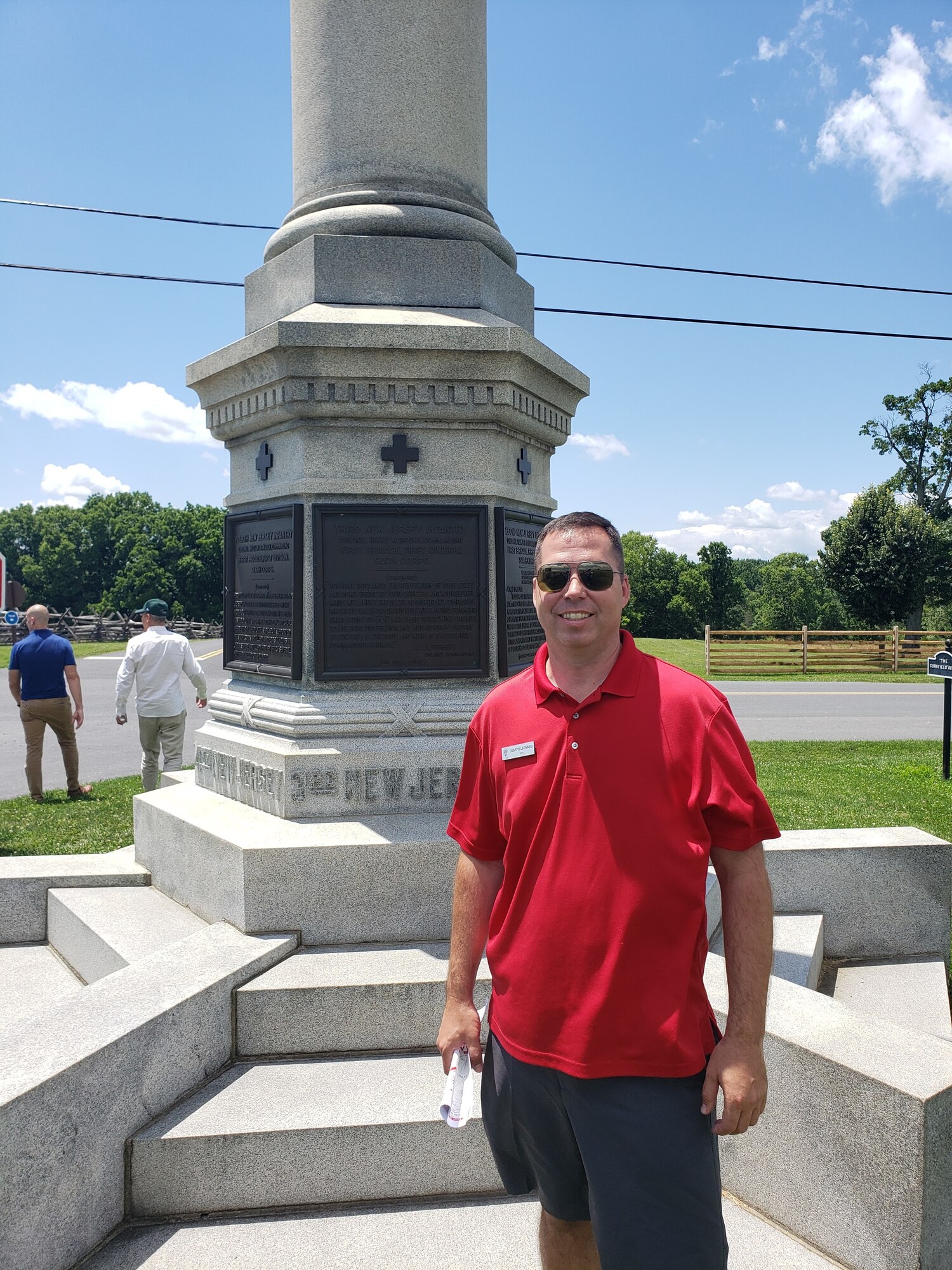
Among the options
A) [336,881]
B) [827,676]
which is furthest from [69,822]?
[827,676]

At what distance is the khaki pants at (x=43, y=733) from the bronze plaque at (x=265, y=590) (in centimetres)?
523

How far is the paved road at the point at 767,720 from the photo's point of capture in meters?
12.0

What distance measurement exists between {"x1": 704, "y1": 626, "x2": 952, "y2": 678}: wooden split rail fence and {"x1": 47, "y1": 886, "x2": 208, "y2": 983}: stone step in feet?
81.3

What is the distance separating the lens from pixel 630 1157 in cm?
185

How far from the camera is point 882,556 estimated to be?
39.5 metres

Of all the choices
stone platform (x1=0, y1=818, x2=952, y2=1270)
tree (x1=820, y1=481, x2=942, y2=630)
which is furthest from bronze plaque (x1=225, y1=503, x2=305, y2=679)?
tree (x1=820, y1=481, x2=942, y2=630)

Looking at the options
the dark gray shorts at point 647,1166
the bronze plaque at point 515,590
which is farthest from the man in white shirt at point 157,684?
the dark gray shorts at point 647,1166

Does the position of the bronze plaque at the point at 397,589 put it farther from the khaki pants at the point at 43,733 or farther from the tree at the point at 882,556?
the tree at the point at 882,556

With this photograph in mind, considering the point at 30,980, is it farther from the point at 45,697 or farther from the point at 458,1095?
the point at 45,697

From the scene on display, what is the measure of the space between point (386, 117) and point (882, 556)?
3922cm

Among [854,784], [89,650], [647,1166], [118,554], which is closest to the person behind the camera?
[647,1166]

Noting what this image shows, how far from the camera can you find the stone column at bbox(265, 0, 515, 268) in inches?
185

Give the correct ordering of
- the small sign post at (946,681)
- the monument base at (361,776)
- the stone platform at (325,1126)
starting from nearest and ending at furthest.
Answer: the stone platform at (325,1126) < the monument base at (361,776) < the small sign post at (946,681)

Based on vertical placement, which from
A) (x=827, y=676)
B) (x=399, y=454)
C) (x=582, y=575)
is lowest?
(x=827, y=676)
